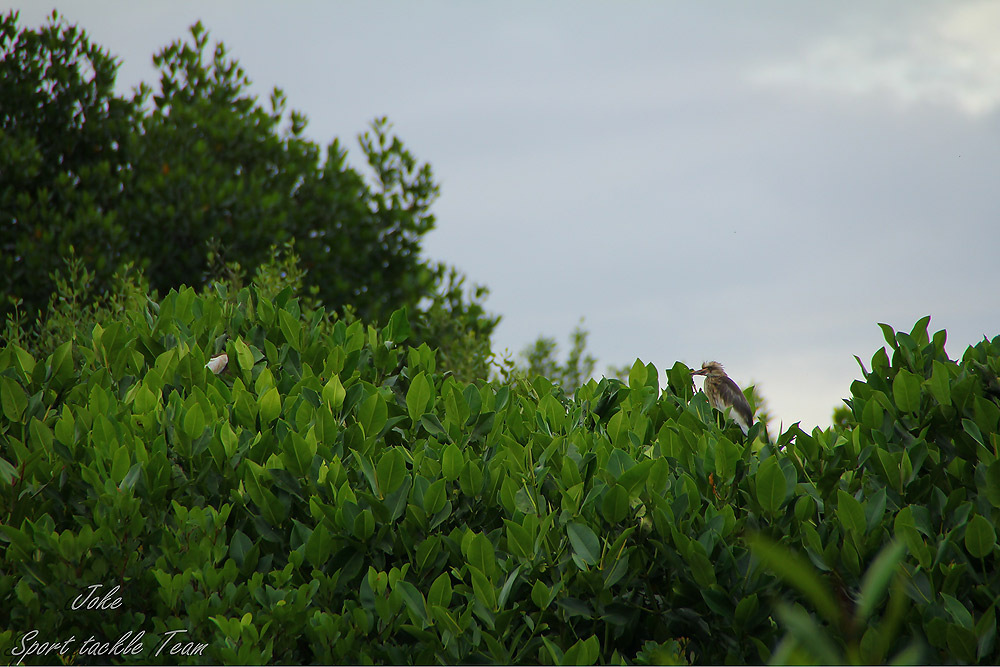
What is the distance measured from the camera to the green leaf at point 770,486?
3.58 meters

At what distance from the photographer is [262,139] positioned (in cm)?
1490

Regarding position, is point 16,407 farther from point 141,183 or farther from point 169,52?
point 169,52

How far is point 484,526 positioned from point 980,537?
201 centimetres

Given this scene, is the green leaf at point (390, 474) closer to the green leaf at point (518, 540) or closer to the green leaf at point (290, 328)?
the green leaf at point (518, 540)

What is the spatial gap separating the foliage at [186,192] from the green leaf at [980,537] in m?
Result: 9.51

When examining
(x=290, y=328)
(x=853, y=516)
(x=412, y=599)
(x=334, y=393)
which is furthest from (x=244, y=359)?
(x=853, y=516)

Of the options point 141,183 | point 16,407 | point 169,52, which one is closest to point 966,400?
point 16,407

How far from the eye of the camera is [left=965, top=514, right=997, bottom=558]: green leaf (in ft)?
11.3

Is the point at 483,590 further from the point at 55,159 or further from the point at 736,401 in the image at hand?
the point at 55,159

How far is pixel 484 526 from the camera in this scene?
3756mm

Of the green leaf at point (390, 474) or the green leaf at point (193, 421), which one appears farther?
the green leaf at point (193, 421)

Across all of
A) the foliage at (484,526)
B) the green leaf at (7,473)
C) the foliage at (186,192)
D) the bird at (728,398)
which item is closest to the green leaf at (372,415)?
the foliage at (484,526)

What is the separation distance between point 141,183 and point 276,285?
668 cm

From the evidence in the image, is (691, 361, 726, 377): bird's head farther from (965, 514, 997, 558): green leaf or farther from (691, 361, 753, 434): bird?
(965, 514, 997, 558): green leaf
